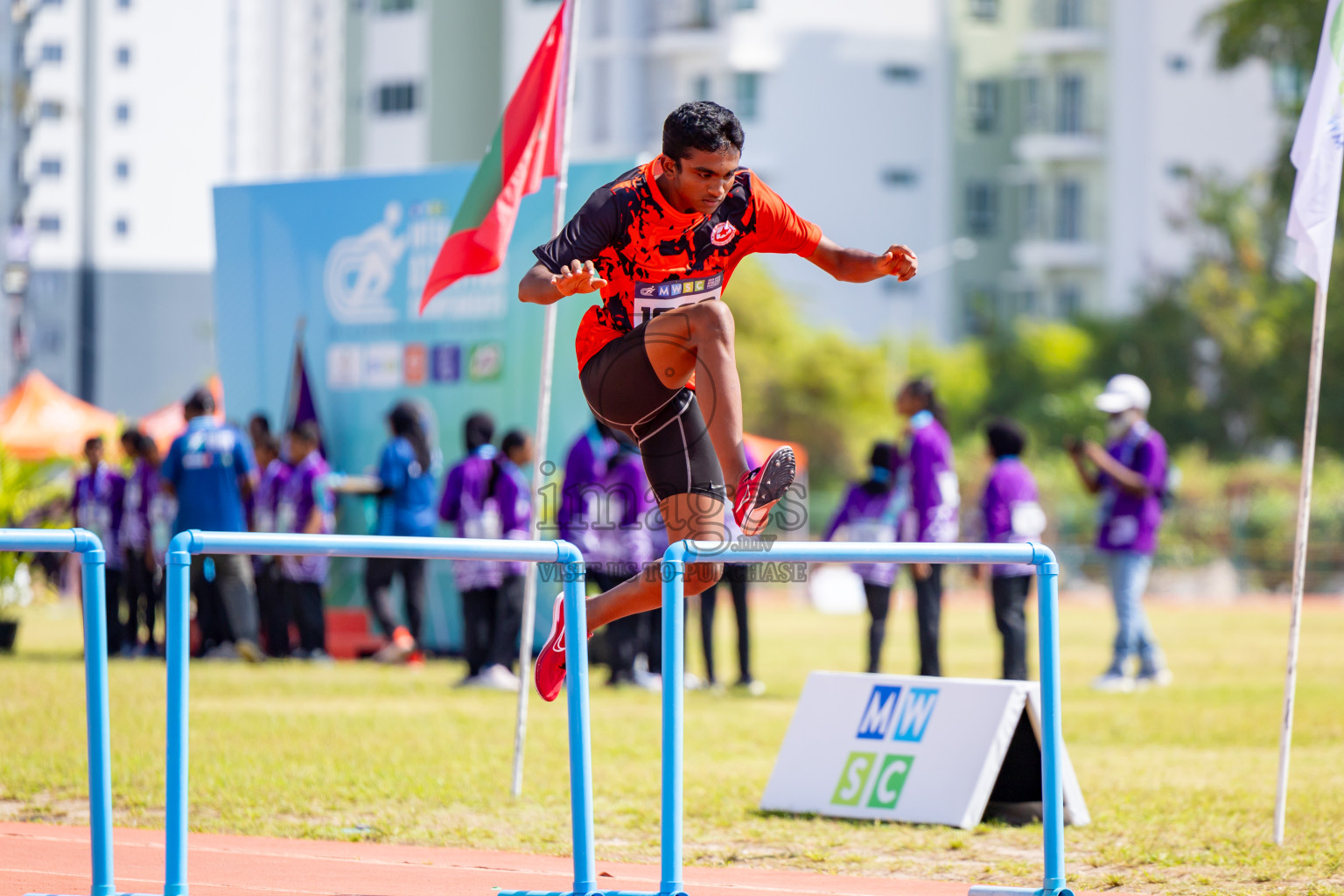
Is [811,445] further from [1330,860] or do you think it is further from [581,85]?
[1330,860]

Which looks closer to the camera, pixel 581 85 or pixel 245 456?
pixel 245 456

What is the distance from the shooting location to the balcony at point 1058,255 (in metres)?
53.2

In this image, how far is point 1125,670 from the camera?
13.4 m

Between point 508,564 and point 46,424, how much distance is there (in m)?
14.2

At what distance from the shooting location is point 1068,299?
54031 millimetres

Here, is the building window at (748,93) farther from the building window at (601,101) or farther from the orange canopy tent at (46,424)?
the orange canopy tent at (46,424)

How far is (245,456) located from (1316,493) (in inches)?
1048

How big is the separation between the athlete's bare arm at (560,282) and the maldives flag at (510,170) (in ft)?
8.39

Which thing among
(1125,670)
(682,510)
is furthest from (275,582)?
(682,510)

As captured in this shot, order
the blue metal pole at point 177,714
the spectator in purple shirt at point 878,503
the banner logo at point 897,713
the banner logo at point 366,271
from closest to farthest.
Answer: the blue metal pole at point 177,714 → the banner logo at point 897,713 → the spectator in purple shirt at point 878,503 → the banner logo at point 366,271

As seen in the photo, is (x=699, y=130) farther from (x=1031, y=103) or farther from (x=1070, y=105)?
(x=1031, y=103)

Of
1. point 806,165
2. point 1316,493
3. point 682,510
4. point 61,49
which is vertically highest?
point 61,49

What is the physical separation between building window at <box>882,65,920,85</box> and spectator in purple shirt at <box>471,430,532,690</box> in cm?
4207

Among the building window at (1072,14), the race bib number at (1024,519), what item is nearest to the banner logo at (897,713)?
the race bib number at (1024,519)
